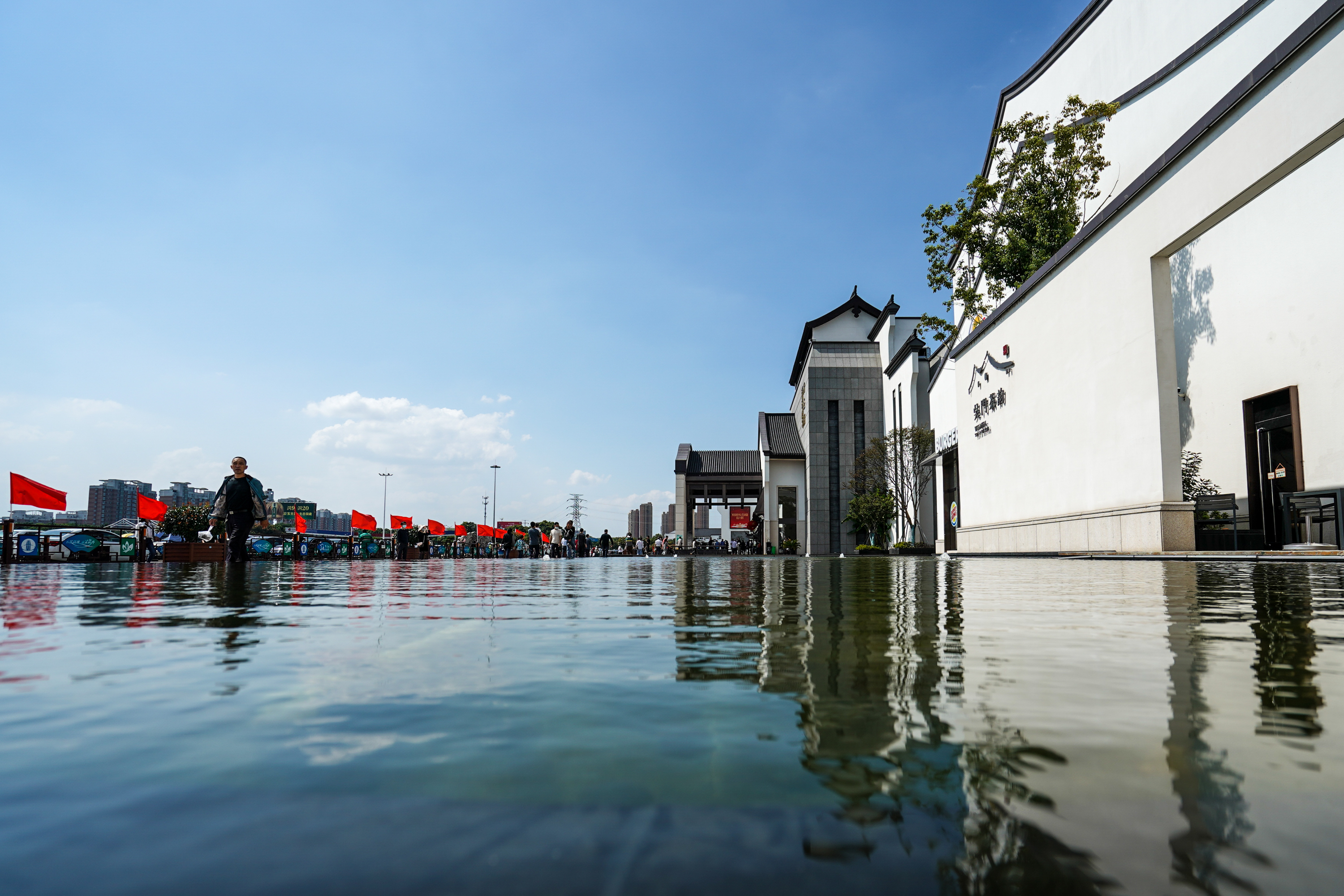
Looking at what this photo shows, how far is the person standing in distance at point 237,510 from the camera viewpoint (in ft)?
34.9

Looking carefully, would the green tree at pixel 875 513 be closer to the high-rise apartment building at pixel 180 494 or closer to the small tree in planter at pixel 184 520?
the small tree in planter at pixel 184 520

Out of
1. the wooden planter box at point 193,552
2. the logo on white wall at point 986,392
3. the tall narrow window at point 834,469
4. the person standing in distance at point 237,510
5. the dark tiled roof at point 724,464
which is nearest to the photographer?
the person standing in distance at point 237,510

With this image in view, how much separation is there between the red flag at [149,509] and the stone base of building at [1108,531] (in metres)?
21.7

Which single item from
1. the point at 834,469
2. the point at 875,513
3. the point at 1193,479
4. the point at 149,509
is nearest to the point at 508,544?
the point at 149,509

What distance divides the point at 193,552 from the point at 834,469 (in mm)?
39057

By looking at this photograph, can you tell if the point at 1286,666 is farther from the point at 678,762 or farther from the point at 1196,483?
the point at 1196,483

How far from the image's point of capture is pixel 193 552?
17.7 meters

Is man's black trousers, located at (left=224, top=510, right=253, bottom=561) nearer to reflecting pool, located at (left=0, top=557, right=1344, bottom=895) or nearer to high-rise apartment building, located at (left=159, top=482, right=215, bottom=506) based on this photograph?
reflecting pool, located at (left=0, top=557, right=1344, bottom=895)

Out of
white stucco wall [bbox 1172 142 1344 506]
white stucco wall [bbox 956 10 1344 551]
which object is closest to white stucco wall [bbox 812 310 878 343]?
white stucco wall [bbox 1172 142 1344 506]

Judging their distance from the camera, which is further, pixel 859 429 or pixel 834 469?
pixel 859 429

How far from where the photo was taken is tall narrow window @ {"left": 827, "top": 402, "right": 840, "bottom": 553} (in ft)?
163

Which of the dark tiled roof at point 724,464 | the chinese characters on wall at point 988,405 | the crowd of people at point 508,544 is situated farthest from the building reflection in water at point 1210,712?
the dark tiled roof at point 724,464

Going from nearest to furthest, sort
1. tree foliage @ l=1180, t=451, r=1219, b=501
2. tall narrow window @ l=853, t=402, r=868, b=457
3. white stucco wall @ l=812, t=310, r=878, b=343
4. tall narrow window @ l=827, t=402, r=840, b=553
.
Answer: tree foliage @ l=1180, t=451, r=1219, b=501 → tall narrow window @ l=827, t=402, r=840, b=553 → tall narrow window @ l=853, t=402, r=868, b=457 → white stucco wall @ l=812, t=310, r=878, b=343

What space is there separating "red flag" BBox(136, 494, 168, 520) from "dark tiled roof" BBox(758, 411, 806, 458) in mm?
39754
